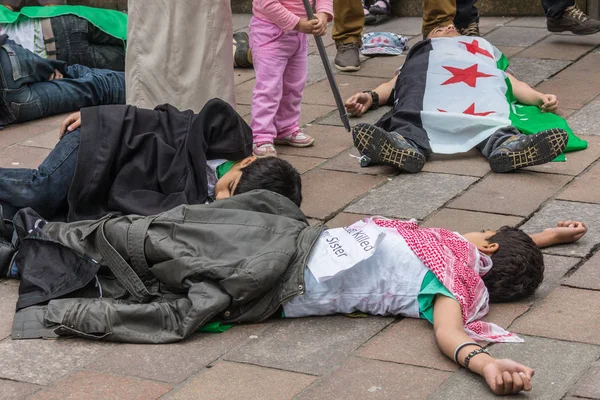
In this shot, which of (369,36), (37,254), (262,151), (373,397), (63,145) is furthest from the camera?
(369,36)

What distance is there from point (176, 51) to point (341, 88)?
1.54 metres

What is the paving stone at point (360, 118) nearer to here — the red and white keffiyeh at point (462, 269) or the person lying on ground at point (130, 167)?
the person lying on ground at point (130, 167)

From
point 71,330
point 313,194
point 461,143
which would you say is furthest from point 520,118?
point 71,330

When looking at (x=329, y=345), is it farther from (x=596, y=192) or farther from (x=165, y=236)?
(x=596, y=192)

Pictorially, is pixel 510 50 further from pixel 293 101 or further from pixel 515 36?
pixel 293 101

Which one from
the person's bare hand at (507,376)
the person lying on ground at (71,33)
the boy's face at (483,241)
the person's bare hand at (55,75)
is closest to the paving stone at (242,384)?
the person's bare hand at (507,376)

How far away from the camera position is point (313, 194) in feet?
15.4

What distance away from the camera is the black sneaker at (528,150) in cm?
467

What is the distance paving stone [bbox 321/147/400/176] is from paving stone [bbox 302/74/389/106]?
0.89 m

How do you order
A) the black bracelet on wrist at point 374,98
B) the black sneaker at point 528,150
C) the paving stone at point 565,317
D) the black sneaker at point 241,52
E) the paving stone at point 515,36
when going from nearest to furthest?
the paving stone at point 565,317
the black sneaker at point 528,150
the black bracelet on wrist at point 374,98
the black sneaker at point 241,52
the paving stone at point 515,36

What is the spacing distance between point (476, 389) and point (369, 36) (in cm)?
436

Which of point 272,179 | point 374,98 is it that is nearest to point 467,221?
point 272,179

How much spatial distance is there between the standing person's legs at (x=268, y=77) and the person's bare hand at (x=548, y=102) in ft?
4.28

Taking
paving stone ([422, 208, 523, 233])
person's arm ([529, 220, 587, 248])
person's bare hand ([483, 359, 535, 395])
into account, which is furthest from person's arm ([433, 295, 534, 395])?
paving stone ([422, 208, 523, 233])
